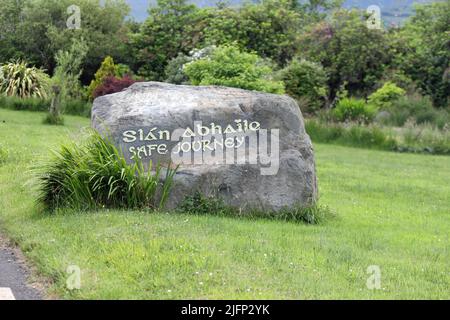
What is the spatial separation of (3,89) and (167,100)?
1698 centimetres

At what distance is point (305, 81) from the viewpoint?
79.5ft

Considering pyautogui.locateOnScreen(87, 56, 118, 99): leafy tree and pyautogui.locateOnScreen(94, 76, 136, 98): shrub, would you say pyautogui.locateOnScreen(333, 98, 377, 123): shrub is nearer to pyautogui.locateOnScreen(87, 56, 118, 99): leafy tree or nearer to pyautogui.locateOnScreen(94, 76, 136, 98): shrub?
pyautogui.locateOnScreen(94, 76, 136, 98): shrub

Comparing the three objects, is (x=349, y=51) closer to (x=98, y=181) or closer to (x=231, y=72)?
(x=231, y=72)

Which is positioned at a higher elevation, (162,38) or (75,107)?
(162,38)

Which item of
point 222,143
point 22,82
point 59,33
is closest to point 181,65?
point 22,82

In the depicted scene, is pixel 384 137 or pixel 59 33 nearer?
pixel 384 137

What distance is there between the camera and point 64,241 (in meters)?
7.62

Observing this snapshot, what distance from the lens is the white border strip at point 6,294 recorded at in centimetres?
619

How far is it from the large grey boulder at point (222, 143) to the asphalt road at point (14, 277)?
2.25 m

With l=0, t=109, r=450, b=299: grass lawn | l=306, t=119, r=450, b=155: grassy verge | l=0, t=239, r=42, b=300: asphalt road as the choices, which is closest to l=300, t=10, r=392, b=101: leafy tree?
l=306, t=119, r=450, b=155: grassy verge

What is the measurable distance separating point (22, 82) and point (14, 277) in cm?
1894

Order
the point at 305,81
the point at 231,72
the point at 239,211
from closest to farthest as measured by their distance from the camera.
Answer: the point at 239,211 → the point at 231,72 → the point at 305,81

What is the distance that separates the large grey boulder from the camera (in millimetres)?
9367
